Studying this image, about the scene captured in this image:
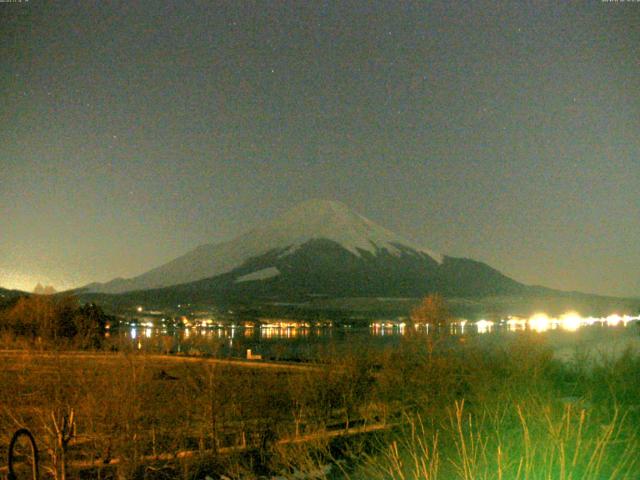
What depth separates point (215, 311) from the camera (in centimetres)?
16412

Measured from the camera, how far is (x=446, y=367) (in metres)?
20.0

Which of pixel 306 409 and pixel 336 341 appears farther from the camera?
pixel 336 341

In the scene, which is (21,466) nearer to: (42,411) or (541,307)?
(42,411)

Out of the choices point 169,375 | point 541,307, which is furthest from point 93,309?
point 541,307

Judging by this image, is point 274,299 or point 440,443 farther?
point 274,299

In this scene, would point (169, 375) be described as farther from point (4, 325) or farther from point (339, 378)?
point (4, 325)

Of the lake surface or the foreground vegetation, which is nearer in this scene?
the foreground vegetation

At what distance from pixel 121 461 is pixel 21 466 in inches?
106

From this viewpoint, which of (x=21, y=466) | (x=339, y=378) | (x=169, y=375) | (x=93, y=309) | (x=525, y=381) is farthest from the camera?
(x=93, y=309)

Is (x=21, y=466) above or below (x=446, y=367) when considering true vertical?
below

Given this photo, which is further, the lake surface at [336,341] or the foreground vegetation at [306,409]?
the lake surface at [336,341]

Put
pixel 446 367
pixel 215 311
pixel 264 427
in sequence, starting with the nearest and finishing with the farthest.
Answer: pixel 264 427, pixel 446 367, pixel 215 311

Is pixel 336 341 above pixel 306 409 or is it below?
below

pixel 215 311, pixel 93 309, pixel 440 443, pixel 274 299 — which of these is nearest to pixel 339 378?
pixel 440 443
